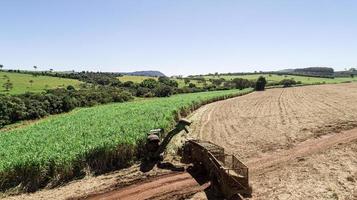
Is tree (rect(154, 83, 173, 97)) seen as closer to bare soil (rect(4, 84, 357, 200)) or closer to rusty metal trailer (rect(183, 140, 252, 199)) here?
bare soil (rect(4, 84, 357, 200))

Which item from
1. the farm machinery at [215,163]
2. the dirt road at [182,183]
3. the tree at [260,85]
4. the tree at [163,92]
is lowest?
the tree at [163,92]

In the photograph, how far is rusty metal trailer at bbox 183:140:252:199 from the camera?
42.6ft

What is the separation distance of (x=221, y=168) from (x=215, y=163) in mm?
992

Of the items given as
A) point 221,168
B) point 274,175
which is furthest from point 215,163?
point 274,175

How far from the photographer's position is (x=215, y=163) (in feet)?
47.5

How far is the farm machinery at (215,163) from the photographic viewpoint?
1301 centimetres

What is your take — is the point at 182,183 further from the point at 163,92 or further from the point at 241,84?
the point at 241,84

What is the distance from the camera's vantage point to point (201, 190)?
580 inches

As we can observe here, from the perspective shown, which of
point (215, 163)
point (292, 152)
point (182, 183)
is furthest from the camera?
point (292, 152)

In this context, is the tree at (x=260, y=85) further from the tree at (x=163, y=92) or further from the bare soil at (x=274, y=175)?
the bare soil at (x=274, y=175)

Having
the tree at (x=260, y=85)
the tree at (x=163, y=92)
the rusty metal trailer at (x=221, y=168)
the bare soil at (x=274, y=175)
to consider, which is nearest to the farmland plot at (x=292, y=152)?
the bare soil at (x=274, y=175)

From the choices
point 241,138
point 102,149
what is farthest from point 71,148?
point 241,138

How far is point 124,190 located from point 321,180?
8.25 m

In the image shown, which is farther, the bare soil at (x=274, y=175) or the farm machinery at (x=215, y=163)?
the bare soil at (x=274, y=175)
